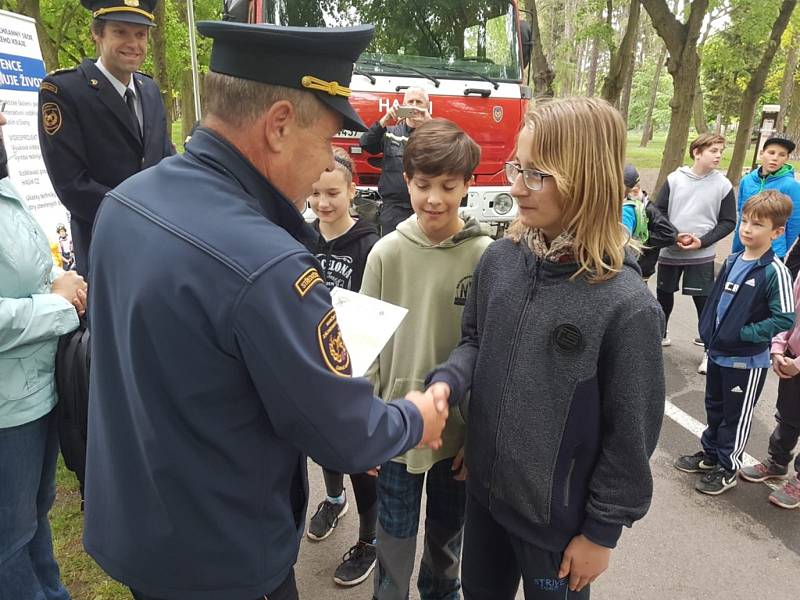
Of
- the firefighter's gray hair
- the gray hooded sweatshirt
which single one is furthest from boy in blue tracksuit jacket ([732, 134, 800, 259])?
the firefighter's gray hair

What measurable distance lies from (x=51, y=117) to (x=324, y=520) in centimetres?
246

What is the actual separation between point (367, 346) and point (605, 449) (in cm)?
68

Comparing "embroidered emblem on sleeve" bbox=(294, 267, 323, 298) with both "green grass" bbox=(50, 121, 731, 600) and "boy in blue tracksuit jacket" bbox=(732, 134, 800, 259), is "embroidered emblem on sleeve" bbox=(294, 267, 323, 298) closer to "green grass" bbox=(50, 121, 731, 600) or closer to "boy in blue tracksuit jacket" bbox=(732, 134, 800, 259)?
"green grass" bbox=(50, 121, 731, 600)

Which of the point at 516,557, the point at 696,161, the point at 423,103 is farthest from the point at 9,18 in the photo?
the point at 696,161

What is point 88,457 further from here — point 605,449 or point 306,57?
point 605,449

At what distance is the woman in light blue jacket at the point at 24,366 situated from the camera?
66.9 inches

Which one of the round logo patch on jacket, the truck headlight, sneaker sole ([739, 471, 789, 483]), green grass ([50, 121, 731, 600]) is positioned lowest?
green grass ([50, 121, 731, 600])

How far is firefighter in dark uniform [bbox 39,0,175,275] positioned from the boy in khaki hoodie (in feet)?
5.98

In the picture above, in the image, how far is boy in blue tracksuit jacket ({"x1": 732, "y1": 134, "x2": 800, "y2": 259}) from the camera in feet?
16.3

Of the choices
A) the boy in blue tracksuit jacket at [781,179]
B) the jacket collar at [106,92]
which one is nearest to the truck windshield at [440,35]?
the jacket collar at [106,92]

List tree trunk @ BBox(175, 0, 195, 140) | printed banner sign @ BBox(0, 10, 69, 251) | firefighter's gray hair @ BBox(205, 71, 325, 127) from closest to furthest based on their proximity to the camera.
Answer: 1. firefighter's gray hair @ BBox(205, 71, 325, 127)
2. printed banner sign @ BBox(0, 10, 69, 251)
3. tree trunk @ BBox(175, 0, 195, 140)

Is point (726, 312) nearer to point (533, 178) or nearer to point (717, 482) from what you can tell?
point (717, 482)

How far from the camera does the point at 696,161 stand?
15.9 feet

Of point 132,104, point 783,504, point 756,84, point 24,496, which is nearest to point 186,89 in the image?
point 756,84
